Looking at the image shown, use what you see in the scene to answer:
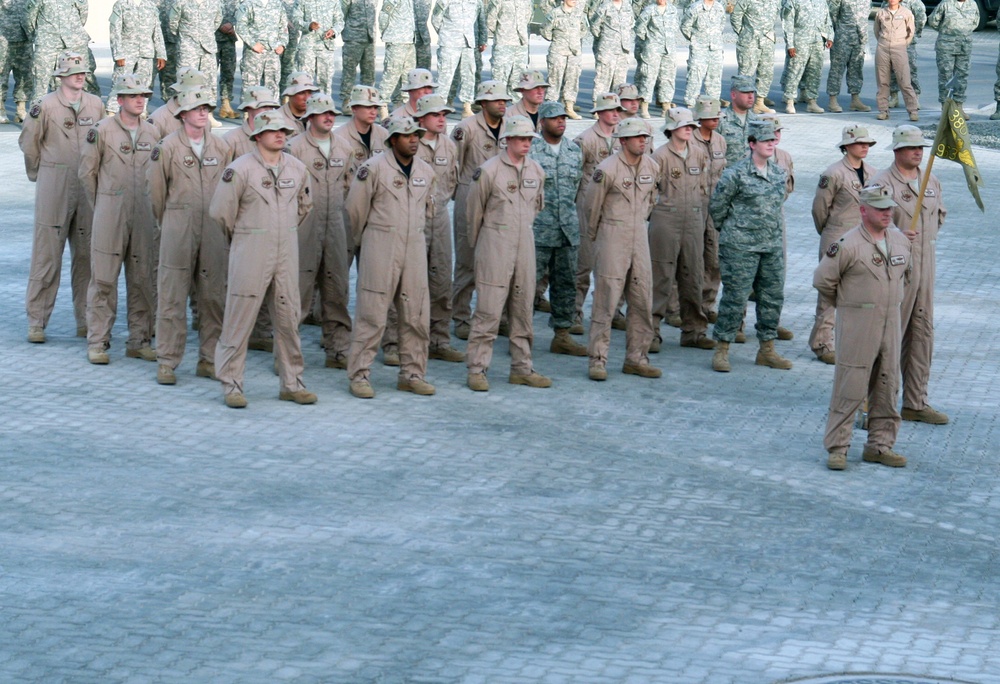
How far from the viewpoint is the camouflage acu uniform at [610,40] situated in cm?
2512

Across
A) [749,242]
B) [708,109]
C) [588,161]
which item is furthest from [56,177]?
[749,242]

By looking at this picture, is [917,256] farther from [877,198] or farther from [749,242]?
[749,242]

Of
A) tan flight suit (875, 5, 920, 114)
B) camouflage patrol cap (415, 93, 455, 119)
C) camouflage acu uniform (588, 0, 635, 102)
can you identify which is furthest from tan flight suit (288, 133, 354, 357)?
tan flight suit (875, 5, 920, 114)

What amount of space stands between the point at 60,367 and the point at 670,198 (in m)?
4.90

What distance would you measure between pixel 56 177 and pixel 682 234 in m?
4.94

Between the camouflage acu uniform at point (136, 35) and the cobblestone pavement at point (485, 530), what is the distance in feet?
33.3

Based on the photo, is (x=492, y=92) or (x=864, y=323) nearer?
(x=864, y=323)

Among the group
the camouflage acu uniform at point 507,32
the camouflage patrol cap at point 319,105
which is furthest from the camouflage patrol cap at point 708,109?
the camouflage acu uniform at point 507,32

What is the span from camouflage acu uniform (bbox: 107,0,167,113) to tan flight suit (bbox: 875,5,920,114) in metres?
10.4

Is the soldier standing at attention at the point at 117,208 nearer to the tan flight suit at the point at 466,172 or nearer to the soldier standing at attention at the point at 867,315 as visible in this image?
the tan flight suit at the point at 466,172

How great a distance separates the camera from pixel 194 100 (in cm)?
1202

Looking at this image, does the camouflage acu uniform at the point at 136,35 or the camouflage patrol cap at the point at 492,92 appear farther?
the camouflage acu uniform at the point at 136,35

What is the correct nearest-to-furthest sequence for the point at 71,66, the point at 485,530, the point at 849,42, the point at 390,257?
1. the point at 485,530
2. the point at 390,257
3. the point at 71,66
4. the point at 849,42

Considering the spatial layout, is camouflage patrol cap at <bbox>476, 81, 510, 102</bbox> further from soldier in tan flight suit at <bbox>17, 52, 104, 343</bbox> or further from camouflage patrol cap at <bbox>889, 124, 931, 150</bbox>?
camouflage patrol cap at <bbox>889, 124, 931, 150</bbox>
